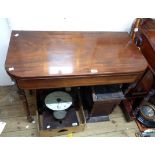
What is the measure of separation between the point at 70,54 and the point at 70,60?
0.05 m

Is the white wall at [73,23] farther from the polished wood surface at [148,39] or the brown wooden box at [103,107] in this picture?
the brown wooden box at [103,107]

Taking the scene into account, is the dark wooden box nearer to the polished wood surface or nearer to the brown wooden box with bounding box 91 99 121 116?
the brown wooden box with bounding box 91 99 121 116

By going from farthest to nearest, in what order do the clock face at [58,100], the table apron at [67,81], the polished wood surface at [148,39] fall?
the clock face at [58,100], the polished wood surface at [148,39], the table apron at [67,81]

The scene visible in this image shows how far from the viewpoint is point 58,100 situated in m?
1.38

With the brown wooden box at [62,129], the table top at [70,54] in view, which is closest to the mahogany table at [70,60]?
the table top at [70,54]

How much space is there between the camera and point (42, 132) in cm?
130

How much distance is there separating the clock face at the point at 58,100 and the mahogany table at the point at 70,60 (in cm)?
26

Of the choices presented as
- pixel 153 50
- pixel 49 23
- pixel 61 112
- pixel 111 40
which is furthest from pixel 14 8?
pixel 153 50

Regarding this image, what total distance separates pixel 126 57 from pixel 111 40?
186 mm

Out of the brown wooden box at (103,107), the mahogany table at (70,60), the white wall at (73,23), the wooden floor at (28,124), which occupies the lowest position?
the wooden floor at (28,124)

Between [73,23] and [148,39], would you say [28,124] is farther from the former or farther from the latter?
[148,39]

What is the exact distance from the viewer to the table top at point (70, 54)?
1.03m

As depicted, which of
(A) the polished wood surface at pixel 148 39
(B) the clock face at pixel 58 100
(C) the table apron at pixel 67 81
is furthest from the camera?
(B) the clock face at pixel 58 100
